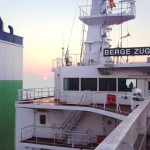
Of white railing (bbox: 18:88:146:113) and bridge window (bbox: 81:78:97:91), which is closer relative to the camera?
white railing (bbox: 18:88:146:113)

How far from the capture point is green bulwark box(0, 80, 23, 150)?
22.8m

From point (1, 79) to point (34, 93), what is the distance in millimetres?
3334

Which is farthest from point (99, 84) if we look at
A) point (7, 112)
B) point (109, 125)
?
point (7, 112)

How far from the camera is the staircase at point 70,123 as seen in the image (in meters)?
17.6

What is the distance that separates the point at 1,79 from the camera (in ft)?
73.9

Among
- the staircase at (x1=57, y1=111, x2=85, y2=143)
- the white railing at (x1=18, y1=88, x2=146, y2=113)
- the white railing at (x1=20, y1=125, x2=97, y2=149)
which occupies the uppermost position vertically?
the white railing at (x1=18, y1=88, x2=146, y2=113)

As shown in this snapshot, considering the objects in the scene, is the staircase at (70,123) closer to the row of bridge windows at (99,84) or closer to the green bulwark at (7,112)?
the row of bridge windows at (99,84)

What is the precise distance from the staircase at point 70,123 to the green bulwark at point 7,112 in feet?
22.4

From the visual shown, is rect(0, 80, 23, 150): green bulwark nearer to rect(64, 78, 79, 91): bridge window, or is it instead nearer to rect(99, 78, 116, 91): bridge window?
rect(64, 78, 79, 91): bridge window

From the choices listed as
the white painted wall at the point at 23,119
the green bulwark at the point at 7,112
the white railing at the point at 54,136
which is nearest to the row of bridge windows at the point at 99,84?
the white painted wall at the point at 23,119

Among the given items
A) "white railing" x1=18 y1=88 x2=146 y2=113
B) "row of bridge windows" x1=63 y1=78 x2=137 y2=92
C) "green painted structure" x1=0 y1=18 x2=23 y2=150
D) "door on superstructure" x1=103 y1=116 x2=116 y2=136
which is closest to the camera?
"door on superstructure" x1=103 y1=116 x2=116 y2=136

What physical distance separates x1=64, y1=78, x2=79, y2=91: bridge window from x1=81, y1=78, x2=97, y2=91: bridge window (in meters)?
0.45

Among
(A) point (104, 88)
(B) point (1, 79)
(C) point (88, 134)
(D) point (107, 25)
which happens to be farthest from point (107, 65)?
(B) point (1, 79)

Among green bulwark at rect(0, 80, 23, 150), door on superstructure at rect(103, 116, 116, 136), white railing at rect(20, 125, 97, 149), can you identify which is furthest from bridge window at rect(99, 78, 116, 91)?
green bulwark at rect(0, 80, 23, 150)
